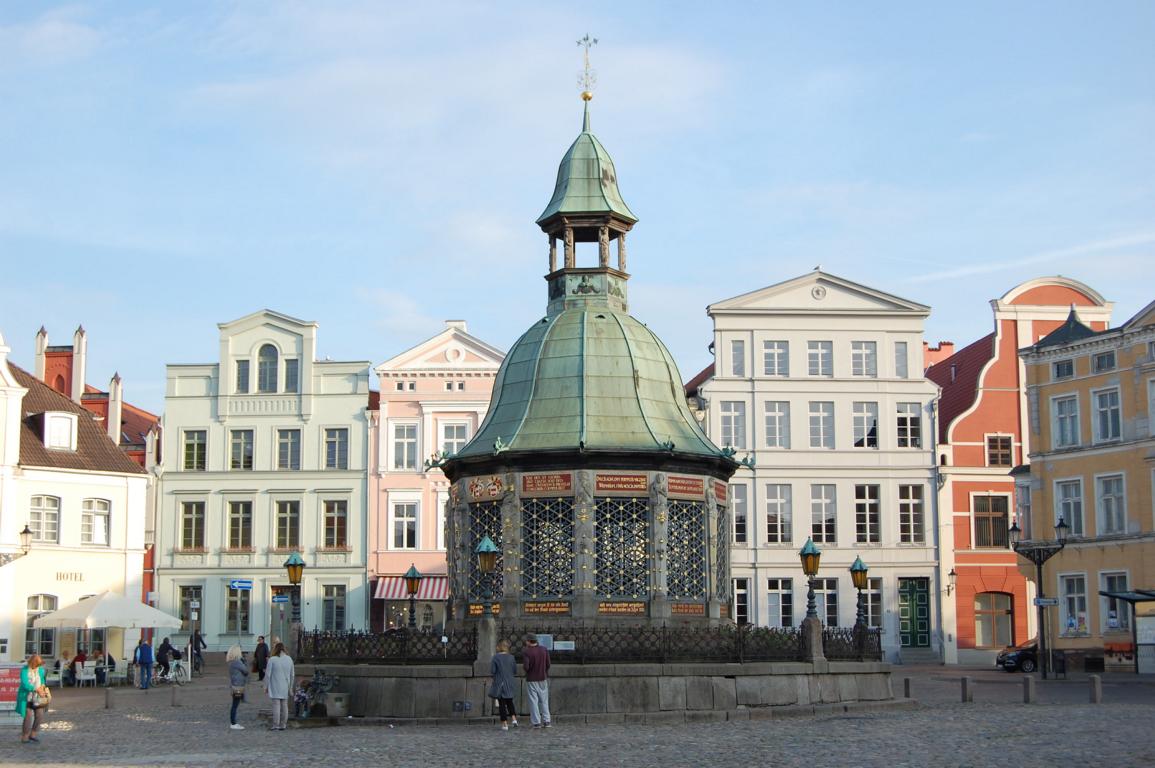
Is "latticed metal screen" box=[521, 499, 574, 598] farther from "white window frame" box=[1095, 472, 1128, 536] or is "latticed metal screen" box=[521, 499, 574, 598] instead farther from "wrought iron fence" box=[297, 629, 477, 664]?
"white window frame" box=[1095, 472, 1128, 536]

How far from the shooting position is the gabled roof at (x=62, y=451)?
51875 mm

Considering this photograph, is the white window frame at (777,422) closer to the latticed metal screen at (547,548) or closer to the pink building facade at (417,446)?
the pink building facade at (417,446)

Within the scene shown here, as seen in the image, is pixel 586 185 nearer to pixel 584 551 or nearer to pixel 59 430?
pixel 584 551

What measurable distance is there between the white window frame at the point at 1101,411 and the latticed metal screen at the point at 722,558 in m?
21.2

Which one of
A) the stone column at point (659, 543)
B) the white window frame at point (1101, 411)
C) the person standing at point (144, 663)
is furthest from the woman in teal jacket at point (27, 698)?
the white window frame at point (1101, 411)

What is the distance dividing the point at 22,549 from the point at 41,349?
53.0 ft

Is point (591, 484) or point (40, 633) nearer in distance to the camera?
point (591, 484)

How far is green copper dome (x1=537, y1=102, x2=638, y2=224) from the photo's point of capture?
34531 mm

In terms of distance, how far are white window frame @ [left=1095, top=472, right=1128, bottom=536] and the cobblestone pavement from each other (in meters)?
18.8

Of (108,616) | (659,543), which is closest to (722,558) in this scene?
(659,543)

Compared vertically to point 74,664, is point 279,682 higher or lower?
higher

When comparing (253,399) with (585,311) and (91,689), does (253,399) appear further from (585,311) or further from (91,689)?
(585,311)

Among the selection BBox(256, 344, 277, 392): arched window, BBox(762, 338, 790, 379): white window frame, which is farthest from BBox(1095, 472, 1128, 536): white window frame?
BBox(256, 344, 277, 392): arched window

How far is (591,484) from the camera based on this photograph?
1200 inches
